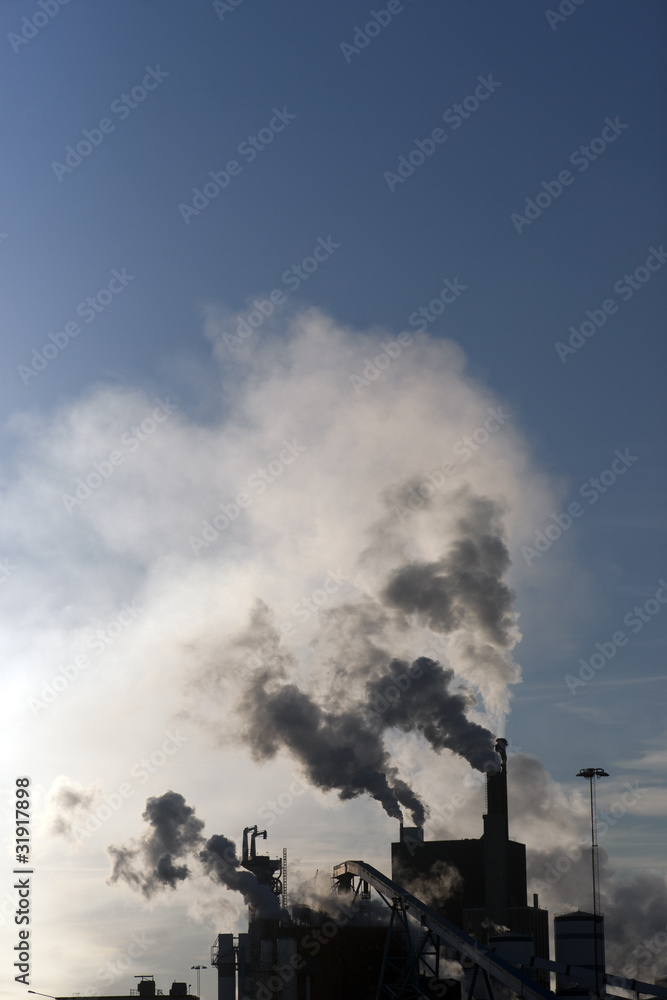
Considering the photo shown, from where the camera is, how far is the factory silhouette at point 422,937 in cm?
6112

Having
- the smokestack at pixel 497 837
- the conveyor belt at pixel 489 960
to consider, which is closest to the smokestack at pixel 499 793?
the smokestack at pixel 497 837

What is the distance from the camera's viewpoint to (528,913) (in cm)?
9975

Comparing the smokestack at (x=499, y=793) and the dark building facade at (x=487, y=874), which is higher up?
the smokestack at (x=499, y=793)

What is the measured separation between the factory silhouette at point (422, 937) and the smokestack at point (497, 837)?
0.10 metres

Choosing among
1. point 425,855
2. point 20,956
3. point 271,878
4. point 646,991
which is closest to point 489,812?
point 425,855

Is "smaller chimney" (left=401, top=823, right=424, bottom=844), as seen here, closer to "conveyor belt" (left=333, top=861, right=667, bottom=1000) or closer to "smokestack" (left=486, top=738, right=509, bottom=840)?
"smokestack" (left=486, top=738, right=509, bottom=840)

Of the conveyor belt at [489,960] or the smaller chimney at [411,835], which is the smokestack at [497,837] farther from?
the conveyor belt at [489,960]

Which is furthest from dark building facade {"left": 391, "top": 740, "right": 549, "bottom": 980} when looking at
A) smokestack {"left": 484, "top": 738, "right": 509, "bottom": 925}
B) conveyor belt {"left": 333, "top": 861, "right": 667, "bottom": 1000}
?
conveyor belt {"left": 333, "top": 861, "right": 667, "bottom": 1000}

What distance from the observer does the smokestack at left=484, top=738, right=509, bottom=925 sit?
322ft

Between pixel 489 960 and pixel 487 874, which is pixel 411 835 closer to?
pixel 487 874

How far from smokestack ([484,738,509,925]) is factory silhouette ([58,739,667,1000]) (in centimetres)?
10

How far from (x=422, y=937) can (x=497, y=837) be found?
122 ft

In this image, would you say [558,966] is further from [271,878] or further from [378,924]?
[271,878]

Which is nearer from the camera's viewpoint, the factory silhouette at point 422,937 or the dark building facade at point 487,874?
the factory silhouette at point 422,937
